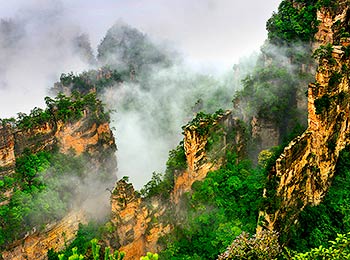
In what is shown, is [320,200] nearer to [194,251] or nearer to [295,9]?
[194,251]

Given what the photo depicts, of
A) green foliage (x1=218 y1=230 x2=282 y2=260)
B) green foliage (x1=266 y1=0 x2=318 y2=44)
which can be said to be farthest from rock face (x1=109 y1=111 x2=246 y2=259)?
green foliage (x1=266 y1=0 x2=318 y2=44)

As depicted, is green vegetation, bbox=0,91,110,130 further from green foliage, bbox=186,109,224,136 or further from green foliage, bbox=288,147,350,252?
green foliage, bbox=288,147,350,252

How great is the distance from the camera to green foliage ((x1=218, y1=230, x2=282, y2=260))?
16.5 m

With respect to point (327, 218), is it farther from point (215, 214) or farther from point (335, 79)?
point (335, 79)

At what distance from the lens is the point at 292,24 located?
110 feet

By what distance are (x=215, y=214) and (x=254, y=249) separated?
23.2ft

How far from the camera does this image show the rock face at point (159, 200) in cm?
2411

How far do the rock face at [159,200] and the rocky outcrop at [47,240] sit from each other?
6.28 metres

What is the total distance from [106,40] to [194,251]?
2150 inches

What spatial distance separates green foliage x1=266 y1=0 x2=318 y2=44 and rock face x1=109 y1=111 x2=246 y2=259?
35.9 feet

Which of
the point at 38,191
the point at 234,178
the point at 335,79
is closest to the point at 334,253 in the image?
the point at 335,79

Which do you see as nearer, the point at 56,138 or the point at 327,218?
the point at 327,218

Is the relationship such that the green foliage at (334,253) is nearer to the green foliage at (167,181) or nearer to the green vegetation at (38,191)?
the green foliage at (167,181)

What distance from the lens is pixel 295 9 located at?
3441 cm
